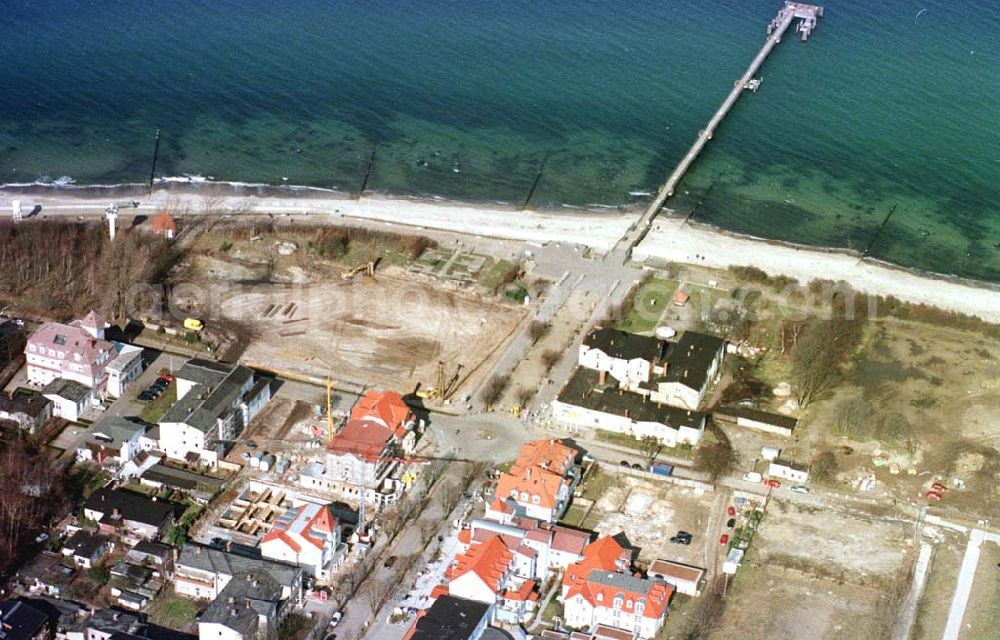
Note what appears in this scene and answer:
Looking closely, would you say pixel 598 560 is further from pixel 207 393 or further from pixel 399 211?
pixel 399 211

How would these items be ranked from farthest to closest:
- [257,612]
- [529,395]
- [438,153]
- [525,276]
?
1. [438,153]
2. [525,276]
3. [529,395]
4. [257,612]

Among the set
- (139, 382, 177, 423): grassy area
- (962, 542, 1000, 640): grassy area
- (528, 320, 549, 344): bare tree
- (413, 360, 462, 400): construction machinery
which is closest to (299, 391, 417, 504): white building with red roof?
(413, 360, 462, 400): construction machinery

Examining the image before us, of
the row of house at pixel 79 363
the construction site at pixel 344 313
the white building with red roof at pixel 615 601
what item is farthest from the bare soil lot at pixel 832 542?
the row of house at pixel 79 363

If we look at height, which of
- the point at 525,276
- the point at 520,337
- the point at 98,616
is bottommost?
the point at 98,616

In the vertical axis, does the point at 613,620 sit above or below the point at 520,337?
below

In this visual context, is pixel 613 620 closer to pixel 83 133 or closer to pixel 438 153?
pixel 438 153

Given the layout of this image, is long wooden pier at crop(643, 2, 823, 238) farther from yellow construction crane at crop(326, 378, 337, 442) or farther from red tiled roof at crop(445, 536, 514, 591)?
red tiled roof at crop(445, 536, 514, 591)

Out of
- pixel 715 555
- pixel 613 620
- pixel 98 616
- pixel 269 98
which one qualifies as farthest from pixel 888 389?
pixel 269 98
